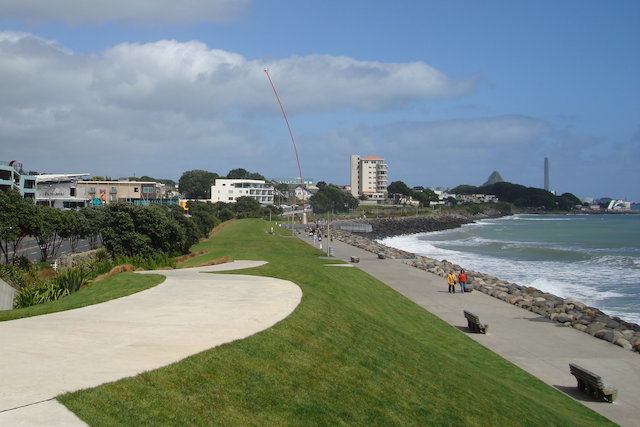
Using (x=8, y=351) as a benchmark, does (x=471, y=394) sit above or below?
below

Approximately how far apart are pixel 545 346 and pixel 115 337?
12784mm

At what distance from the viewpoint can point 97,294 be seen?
15633 millimetres

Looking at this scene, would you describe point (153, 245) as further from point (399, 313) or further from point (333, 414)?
point (333, 414)

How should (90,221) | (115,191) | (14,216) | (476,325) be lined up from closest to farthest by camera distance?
(476,325) < (14,216) < (90,221) < (115,191)

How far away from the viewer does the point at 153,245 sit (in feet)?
119

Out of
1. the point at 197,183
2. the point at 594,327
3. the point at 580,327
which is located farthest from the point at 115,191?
the point at 594,327

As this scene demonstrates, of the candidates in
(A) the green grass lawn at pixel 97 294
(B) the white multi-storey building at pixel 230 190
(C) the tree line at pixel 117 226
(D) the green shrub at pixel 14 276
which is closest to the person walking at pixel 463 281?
(A) the green grass lawn at pixel 97 294

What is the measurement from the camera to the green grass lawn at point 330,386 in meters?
7.78

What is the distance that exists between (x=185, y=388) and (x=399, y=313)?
537 inches

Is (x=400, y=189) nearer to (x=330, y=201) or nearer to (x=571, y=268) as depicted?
(x=330, y=201)

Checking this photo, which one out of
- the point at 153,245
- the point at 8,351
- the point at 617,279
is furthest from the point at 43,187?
the point at 8,351

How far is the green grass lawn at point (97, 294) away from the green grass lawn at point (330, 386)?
16.2 ft

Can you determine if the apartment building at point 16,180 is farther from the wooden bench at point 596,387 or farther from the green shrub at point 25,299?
the wooden bench at point 596,387

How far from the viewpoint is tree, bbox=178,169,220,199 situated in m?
155
